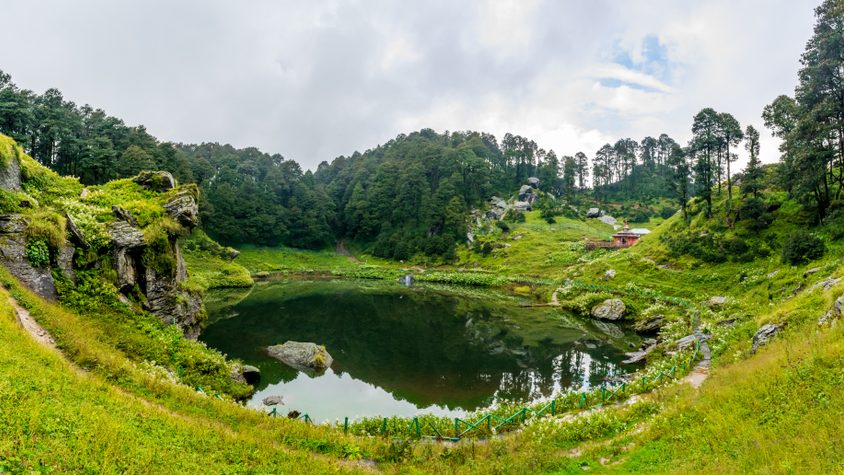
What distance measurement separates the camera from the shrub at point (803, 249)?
3303 centimetres

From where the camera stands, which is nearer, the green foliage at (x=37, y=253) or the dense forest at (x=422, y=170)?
the green foliage at (x=37, y=253)

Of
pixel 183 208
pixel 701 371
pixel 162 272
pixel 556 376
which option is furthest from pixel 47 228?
pixel 701 371

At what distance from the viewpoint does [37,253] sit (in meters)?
17.0

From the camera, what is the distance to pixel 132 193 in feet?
86.9

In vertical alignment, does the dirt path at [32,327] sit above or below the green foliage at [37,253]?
below

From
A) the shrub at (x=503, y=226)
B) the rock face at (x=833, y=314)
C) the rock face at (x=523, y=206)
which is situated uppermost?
the rock face at (x=523, y=206)

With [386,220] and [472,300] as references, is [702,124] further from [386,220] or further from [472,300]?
[386,220]

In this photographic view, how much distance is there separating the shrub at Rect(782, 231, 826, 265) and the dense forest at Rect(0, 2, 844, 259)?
563cm

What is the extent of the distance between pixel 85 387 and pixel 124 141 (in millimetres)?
96934

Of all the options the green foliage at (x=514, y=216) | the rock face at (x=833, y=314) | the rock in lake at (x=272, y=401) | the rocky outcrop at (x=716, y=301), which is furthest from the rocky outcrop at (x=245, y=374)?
the green foliage at (x=514, y=216)

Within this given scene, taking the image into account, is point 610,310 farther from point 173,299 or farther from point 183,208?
Answer: point 183,208

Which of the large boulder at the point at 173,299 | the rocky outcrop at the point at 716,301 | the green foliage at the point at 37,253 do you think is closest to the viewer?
the green foliage at the point at 37,253

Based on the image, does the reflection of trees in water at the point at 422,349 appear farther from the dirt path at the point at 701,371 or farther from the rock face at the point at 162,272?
the dirt path at the point at 701,371

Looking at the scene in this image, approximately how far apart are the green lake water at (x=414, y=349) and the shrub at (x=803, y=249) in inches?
598
